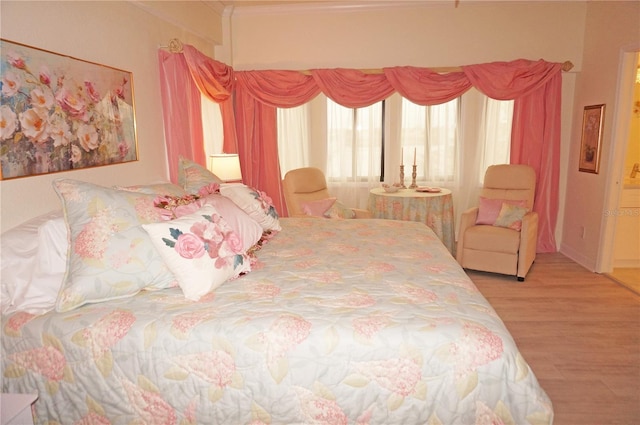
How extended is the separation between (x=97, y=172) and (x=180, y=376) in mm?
1604

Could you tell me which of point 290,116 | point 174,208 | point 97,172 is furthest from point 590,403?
point 290,116

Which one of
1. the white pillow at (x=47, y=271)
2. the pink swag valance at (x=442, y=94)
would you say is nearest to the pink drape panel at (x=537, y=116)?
the pink swag valance at (x=442, y=94)

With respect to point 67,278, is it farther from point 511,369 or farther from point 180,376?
point 511,369

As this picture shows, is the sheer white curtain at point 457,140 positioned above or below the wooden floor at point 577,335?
above

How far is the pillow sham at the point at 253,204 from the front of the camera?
2688mm

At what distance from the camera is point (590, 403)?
2.15m

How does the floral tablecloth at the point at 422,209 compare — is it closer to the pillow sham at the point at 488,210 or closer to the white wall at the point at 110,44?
the pillow sham at the point at 488,210

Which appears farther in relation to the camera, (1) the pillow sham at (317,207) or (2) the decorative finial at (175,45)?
(1) the pillow sham at (317,207)

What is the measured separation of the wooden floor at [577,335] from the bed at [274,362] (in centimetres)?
99

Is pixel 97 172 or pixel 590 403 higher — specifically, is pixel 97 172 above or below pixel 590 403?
above

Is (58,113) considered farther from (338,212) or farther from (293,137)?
(293,137)

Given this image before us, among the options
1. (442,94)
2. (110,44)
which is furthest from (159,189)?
(442,94)

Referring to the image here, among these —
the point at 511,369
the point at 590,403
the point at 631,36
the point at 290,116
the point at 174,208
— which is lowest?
the point at 590,403

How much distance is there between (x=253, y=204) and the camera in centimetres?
271
